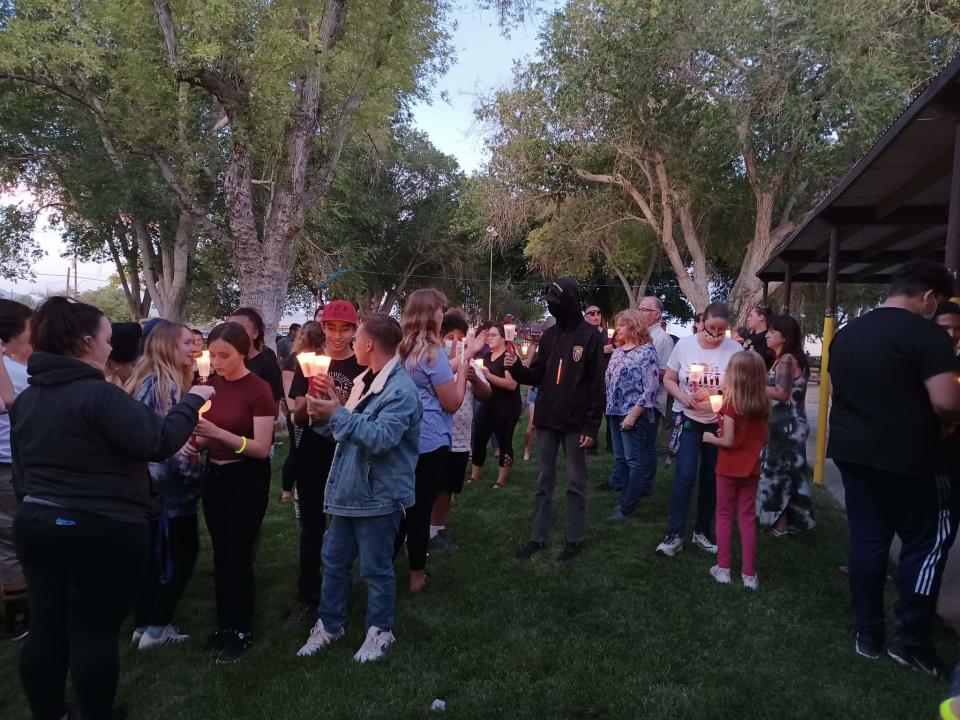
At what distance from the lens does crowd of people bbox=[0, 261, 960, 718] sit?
253cm

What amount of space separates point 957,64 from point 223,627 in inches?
194

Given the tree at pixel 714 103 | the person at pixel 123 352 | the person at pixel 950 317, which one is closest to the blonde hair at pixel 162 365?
the person at pixel 123 352

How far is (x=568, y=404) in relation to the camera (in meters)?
4.98

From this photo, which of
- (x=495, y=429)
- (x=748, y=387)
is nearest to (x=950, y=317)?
(x=748, y=387)

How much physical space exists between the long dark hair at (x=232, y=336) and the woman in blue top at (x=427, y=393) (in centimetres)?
89

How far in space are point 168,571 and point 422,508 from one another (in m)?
1.52

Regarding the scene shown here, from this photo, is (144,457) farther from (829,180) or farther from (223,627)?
(829,180)

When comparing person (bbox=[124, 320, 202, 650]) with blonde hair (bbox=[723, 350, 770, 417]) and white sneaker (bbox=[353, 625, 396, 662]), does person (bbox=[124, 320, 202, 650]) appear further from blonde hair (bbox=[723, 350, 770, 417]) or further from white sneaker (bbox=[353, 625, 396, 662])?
blonde hair (bbox=[723, 350, 770, 417])

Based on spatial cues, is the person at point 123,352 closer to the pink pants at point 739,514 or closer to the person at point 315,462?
the person at point 315,462

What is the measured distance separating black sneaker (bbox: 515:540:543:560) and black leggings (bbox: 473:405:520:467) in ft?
6.36

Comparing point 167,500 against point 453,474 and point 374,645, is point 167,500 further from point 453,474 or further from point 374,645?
point 453,474

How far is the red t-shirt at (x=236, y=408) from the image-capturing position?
3.54 m

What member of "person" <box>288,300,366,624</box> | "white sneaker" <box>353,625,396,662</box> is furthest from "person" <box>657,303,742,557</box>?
"person" <box>288,300,366,624</box>

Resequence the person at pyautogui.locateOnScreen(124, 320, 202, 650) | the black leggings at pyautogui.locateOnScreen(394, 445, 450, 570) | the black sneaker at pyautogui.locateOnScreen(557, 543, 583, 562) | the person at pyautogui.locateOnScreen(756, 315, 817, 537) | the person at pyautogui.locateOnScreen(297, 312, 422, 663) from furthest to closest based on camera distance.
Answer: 1. the person at pyautogui.locateOnScreen(756, 315, 817, 537)
2. the black sneaker at pyautogui.locateOnScreen(557, 543, 583, 562)
3. the black leggings at pyautogui.locateOnScreen(394, 445, 450, 570)
4. the person at pyautogui.locateOnScreen(124, 320, 202, 650)
5. the person at pyautogui.locateOnScreen(297, 312, 422, 663)
